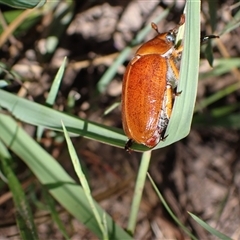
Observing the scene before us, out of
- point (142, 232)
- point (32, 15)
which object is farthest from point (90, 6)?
point (142, 232)

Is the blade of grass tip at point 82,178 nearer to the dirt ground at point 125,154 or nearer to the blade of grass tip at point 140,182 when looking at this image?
the blade of grass tip at point 140,182

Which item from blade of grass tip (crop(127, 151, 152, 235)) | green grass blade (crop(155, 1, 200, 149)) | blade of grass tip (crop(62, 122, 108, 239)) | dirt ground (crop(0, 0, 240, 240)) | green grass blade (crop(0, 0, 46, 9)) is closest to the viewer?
green grass blade (crop(155, 1, 200, 149))

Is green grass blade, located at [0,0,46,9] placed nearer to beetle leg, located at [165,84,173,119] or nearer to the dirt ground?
beetle leg, located at [165,84,173,119]

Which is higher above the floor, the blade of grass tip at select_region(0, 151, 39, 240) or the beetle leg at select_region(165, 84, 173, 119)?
the beetle leg at select_region(165, 84, 173, 119)

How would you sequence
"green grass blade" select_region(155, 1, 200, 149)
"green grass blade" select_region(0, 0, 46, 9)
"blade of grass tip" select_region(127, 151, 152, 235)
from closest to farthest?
"green grass blade" select_region(155, 1, 200, 149) → "green grass blade" select_region(0, 0, 46, 9) → "blade of grass tip" select_region(127, 151, 152, 235)

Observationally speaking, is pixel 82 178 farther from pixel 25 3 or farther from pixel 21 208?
pixel 25 3

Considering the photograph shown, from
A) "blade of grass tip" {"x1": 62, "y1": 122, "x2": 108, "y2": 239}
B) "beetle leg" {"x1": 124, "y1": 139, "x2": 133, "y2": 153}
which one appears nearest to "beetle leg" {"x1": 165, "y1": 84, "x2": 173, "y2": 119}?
"beetle leg" {"x1": 124, "y1": 139, "x2": 133, "y2": 153}

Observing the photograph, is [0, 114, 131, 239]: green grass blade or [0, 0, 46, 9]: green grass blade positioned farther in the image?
[0, 114, 131, 239]: green grass blade

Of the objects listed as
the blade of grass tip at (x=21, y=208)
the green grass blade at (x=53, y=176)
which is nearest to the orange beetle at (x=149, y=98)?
the green grass blade at (x=53, y=176)

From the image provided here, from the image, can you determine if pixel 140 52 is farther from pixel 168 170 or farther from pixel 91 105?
pixel 168 170
